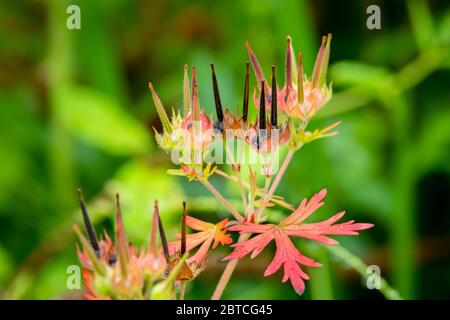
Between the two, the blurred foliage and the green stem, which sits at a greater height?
the blurred foliage

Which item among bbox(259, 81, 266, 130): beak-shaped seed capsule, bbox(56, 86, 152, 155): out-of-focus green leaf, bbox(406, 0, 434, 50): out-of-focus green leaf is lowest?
bbox(259, 81, 266, 130): beak-shaped seed capsule

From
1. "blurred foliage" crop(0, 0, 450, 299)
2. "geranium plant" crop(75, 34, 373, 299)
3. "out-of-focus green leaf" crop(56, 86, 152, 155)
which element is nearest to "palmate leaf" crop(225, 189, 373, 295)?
"geranium plant" crop(75, 34, 373, 299)

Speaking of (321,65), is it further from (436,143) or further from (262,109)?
(436,143)

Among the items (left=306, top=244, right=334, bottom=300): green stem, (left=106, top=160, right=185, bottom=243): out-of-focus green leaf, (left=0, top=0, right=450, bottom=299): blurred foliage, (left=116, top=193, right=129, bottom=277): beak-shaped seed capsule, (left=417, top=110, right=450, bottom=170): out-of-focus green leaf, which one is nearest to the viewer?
(left=116, top=193, right=129, bottom=277): beak-shaped seed capsule

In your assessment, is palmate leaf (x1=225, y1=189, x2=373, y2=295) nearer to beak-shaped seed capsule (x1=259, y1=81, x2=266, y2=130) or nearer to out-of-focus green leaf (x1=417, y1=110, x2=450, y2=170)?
beak-shaped seed capsule (x1=259, y1=81, x2=266, y2=130)

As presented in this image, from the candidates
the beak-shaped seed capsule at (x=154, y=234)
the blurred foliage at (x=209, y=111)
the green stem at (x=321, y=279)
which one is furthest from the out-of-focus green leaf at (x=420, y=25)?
the beak-shaped seed capsule at (x=154, y=234)

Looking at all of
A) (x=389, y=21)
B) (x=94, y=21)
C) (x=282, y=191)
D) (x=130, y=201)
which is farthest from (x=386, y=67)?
(x=130, y=201)
